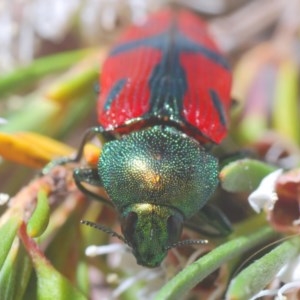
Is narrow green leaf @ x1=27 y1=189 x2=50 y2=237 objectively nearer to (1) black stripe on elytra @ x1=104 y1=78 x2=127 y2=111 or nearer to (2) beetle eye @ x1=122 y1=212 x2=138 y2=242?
(2) beetle eye @ x1=122 y1=212 x2=138 y2=242

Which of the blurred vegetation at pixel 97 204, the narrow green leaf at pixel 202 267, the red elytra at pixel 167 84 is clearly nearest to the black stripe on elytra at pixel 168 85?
the red elytra at pixel 167 84

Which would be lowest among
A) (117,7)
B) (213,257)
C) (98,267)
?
(98,267)

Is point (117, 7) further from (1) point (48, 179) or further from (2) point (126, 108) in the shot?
(1) point (48, 179)

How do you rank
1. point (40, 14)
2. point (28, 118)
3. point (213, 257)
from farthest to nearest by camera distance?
point (40, 14) < point (28, 118) < point (213, 257)

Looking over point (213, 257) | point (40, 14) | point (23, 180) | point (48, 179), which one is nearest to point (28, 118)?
point (23, 180)

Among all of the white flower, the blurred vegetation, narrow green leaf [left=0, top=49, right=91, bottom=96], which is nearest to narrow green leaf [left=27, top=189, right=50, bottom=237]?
the blurred vegetation

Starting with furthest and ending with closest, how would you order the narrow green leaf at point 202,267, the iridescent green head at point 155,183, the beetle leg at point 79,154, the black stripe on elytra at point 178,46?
the black stripe on elytra at point 178,46, the beetle leg at point 79,154, the iridescent green head at point 155,183, the narrow green leaf at point 202,267

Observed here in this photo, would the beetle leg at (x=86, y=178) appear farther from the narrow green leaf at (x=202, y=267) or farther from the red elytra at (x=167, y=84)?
the narrow green leaf at (x=202, y=267)
